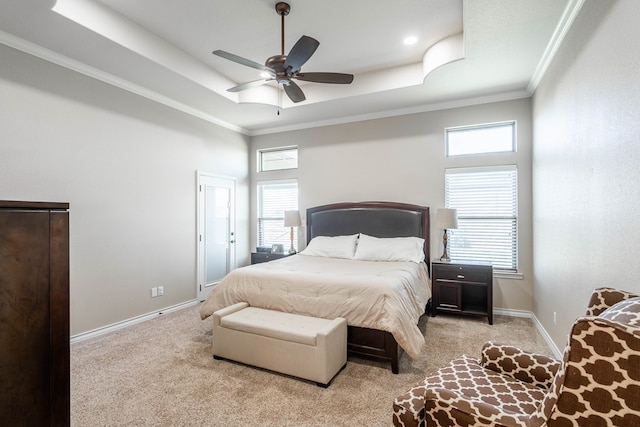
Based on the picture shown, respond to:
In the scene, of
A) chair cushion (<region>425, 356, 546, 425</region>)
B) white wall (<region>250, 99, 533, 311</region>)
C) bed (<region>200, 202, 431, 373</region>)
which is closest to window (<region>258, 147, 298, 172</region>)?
white wall (<region>250, 99, 533, 311</region>)

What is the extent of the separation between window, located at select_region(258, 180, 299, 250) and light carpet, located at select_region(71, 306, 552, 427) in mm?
2571

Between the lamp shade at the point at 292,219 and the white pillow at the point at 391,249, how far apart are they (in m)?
1.22

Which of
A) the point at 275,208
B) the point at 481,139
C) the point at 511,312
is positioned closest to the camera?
the point at 511,312

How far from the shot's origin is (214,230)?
521 centimetres

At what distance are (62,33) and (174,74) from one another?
1.03 metres

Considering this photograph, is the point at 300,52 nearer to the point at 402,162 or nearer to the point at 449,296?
the point at 402,162

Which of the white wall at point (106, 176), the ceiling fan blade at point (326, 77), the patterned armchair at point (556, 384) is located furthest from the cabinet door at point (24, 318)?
the white wall at point (106, 176)

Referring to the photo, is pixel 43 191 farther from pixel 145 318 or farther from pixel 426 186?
pixel 426 186

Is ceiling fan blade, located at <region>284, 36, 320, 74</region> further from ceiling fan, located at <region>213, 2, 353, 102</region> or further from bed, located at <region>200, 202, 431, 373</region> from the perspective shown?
bed, located at <region>200, 202, 431, 373</region>

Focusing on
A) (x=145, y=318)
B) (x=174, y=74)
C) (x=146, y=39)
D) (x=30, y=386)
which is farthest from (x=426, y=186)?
(x=30, y=386)

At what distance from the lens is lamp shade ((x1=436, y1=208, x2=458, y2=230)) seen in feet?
13.7

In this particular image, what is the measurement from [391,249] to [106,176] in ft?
11.8

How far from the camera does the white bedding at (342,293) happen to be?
2670 millimetres

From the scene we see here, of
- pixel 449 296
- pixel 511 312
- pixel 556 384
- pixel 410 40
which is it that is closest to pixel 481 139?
pixel 410 40
